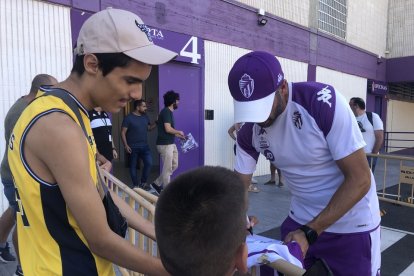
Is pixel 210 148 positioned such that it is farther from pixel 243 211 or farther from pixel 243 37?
pixel 243 211

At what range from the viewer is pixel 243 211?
116 centimetres

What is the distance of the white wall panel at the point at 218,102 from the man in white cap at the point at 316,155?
22.1 ft

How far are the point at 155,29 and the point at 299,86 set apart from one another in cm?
608

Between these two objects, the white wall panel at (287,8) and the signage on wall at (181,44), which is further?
the white wall panel at (287,8)

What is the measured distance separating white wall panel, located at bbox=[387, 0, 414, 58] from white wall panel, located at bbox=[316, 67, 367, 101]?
3661 millimetres

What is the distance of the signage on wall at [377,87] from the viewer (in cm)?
1702

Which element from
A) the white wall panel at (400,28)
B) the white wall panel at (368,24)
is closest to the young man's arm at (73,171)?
the white wall panel at (368,24)

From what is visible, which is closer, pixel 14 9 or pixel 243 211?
pixel 243 211

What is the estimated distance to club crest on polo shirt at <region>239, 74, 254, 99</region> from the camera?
1.88 metres

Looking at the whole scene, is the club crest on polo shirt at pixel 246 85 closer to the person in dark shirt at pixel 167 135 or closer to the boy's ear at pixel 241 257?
the boy's ear at pixel 241 257

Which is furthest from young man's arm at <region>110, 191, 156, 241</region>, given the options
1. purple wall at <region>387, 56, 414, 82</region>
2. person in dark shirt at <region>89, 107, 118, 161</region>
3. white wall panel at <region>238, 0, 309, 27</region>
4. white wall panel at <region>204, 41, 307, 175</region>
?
purple wall at <region>387, 56, 414, 82</region>

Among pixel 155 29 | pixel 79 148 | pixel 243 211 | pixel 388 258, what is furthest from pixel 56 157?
pixel 155 29

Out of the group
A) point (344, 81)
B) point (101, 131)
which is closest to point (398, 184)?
point (344, 81)

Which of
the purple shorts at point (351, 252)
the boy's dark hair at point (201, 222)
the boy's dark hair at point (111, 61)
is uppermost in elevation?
the boy's dark hair at point (111, 61)
